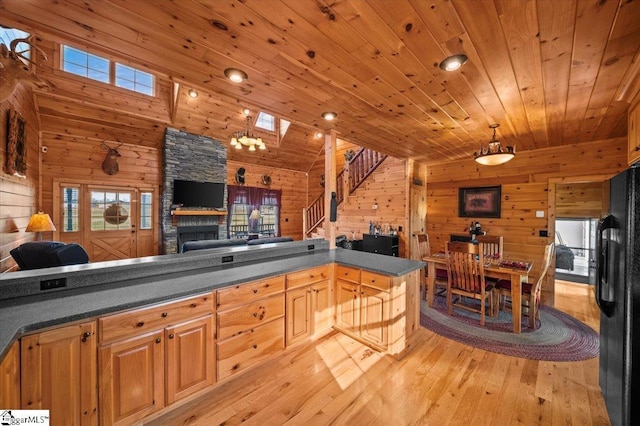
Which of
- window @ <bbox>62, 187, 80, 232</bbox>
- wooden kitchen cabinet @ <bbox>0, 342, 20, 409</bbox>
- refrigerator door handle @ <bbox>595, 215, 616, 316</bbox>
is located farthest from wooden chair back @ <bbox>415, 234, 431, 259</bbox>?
window @ <bbox>62, 187, 80, 232</bbox>

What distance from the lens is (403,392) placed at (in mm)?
2045

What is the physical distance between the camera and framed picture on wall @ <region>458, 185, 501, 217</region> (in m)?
4.73

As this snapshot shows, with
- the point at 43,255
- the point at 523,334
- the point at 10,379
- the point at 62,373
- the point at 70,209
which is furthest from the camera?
the point at 70,209

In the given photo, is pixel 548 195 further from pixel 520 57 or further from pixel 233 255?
pixel 233 255

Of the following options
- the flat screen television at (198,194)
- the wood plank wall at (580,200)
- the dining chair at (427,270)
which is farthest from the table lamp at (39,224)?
the wood plank wall at (580,200)

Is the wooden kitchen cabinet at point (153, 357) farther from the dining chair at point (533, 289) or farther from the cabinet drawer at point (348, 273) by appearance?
the dining chair at point (533, 289)

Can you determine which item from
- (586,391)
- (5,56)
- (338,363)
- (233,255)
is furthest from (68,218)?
(586,391)

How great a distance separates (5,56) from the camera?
72.6 inches

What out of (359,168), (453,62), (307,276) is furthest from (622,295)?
(359,168)

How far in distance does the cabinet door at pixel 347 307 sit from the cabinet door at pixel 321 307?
95mm

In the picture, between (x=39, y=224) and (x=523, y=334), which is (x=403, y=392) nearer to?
(x=523, y=334)

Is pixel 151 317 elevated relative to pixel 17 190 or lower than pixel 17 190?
lower

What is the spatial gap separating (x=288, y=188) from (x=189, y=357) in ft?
23.0

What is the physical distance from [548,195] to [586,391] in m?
3.24
